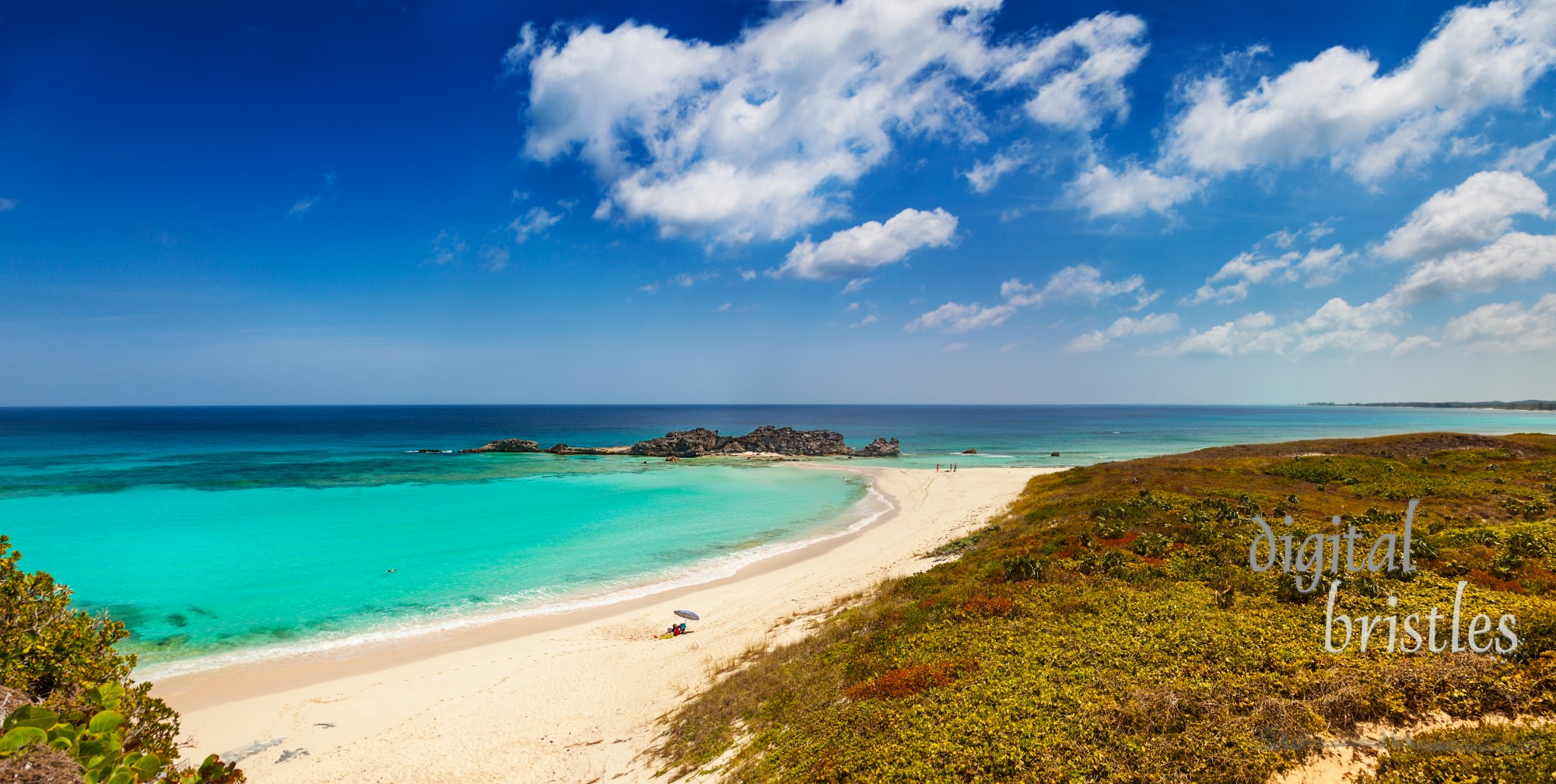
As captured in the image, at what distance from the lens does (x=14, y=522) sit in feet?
122

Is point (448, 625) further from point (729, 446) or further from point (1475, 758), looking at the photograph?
point (729, 446)

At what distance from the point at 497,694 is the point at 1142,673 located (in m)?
14.7

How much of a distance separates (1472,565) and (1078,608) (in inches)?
330

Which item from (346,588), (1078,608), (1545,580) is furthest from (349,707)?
(1545,580)

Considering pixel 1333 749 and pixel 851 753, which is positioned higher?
pixel 1333 749

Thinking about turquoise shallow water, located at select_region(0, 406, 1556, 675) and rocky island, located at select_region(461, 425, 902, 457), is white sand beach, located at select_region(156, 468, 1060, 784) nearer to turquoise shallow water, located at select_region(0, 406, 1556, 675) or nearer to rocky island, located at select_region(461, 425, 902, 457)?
turquoise shallow water, located at select_region(0, 406, 1556, 675)

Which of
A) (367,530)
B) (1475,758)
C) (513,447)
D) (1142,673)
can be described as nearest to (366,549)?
(367,530)

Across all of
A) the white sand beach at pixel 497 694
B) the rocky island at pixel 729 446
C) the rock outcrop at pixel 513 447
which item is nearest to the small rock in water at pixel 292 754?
the white sand beach at pixel 497 694

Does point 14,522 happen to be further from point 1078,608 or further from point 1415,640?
point 1415,640

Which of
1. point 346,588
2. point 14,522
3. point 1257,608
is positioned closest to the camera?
point 1257,608

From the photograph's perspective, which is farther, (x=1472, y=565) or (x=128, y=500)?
(x=128, y=500)

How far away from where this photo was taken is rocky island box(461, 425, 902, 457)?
90125mm

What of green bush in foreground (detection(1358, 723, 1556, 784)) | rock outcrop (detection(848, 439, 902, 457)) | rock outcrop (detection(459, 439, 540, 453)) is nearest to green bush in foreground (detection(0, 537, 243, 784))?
green bush in foreground (detection(1358, 723, 1556, 784))

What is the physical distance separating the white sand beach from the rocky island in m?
67.0
